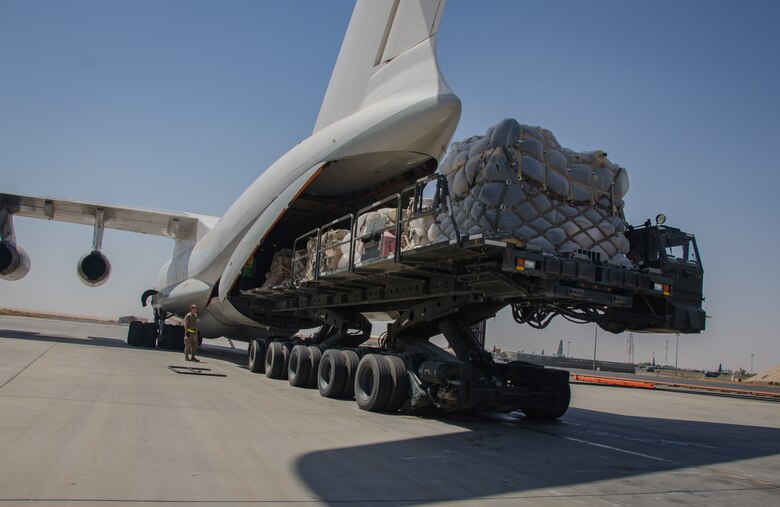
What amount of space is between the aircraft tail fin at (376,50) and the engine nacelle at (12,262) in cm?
1356

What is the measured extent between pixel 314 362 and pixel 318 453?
624 centimetres

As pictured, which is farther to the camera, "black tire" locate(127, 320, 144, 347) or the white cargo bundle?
"black tire" locate(127, 320, 144, 347)

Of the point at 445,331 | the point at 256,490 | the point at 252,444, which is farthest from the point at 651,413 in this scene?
the point at 256,490

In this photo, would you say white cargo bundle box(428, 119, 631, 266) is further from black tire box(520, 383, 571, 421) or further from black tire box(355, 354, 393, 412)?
black tire box(520, 383, 571, 421)

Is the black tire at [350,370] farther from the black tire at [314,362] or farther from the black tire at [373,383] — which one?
the black tire at [314,362]

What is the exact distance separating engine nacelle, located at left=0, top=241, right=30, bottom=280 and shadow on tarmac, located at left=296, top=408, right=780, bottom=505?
58.6 ft

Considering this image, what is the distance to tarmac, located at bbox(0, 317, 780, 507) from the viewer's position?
426 centimetres

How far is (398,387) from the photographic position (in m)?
8.91

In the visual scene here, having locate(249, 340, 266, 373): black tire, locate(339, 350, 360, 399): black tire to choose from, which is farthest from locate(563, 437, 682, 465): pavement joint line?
locate(249, 340, 266, 373): black tire

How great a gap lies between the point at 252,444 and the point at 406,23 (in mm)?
8407

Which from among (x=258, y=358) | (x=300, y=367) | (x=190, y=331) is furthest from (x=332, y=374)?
(x=190, y=331)

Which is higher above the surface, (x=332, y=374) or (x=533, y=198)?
(x=533, y=198)

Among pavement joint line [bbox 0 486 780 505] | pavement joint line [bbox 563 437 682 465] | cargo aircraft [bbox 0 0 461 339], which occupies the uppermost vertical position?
cargo aircraft [bbox 0 0 461 339]

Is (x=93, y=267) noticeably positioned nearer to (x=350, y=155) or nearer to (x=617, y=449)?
(x=350, y=155)
